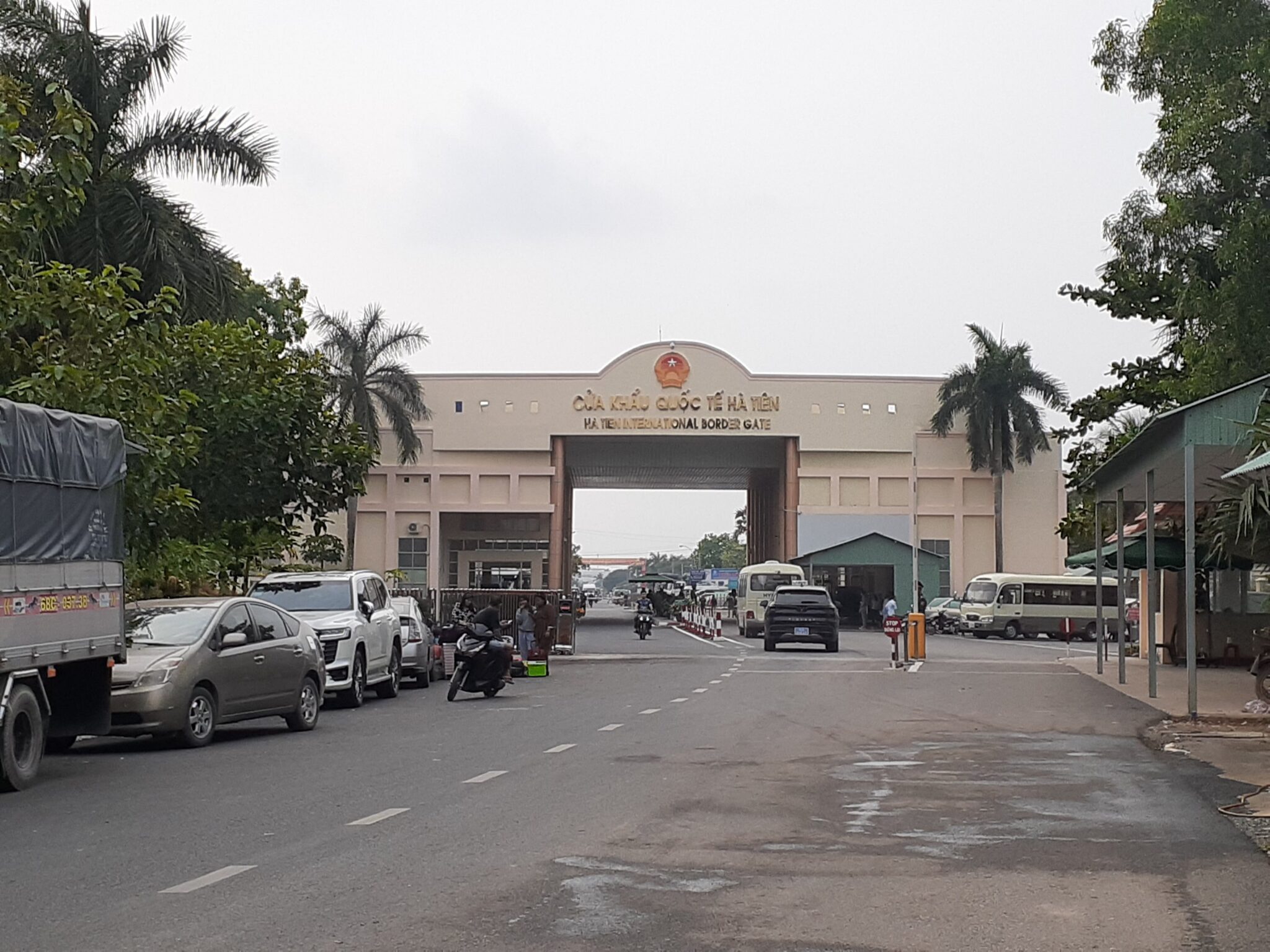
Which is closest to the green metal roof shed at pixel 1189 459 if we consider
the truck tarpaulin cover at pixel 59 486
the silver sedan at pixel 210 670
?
the silver sedan at pixel 210 670

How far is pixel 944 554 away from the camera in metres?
76.2

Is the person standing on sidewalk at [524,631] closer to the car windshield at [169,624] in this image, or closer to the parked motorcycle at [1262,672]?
the car windshield at [169,624]

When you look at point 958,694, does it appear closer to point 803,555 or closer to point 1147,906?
point 1147,906

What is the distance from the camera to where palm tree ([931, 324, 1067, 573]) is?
71438mm

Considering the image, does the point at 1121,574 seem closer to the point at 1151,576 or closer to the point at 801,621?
the point at 1151,576

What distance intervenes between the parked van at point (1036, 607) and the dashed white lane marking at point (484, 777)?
162 feet

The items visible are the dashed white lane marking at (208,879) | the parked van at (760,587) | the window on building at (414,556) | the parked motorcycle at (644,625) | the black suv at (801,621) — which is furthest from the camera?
the window on building at (414,556)

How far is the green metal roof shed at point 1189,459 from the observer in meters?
17.7

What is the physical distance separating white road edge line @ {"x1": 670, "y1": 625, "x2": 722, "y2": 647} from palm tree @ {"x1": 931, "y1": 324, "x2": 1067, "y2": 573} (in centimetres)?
1556

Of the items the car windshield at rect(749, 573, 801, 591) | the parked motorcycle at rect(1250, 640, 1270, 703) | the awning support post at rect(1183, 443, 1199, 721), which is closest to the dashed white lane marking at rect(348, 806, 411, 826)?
the awning support post at rect(1183, 443, 1199, 721)

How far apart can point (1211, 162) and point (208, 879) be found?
21.4m

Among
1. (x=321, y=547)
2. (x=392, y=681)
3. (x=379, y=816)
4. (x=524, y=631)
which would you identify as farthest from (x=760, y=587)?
(x=379, y=816)

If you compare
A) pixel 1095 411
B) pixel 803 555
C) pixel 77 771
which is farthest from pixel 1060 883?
pixel 803 555

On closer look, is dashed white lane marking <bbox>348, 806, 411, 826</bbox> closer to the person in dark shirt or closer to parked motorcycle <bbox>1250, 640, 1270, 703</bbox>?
the person in dark shirt
